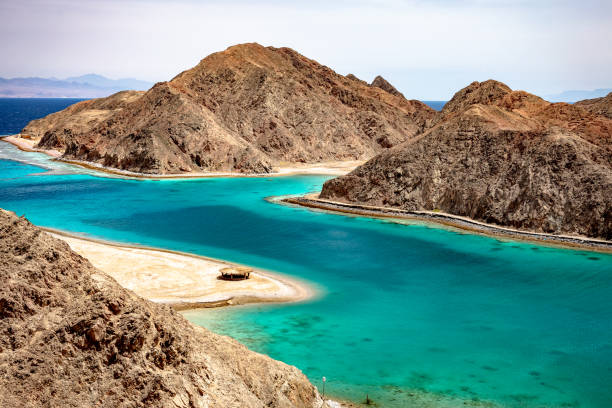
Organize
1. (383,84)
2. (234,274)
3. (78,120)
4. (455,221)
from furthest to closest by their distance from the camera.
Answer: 1. (383,84)
2. (78,120)
3. (455,221)
4. (234,274)

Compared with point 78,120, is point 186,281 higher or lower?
lower

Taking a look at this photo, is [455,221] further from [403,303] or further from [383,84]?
A: [383,84]

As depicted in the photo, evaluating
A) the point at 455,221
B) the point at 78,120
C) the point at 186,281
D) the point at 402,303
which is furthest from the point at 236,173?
the point at 402,303

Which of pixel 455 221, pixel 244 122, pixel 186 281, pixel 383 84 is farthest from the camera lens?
pixel 383 84

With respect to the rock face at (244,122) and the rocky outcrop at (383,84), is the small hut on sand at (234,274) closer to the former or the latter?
the rock face at (244,122)

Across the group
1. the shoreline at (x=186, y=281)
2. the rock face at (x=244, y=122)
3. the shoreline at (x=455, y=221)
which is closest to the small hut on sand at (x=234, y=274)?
the shoreline at (x=186, y=281)
